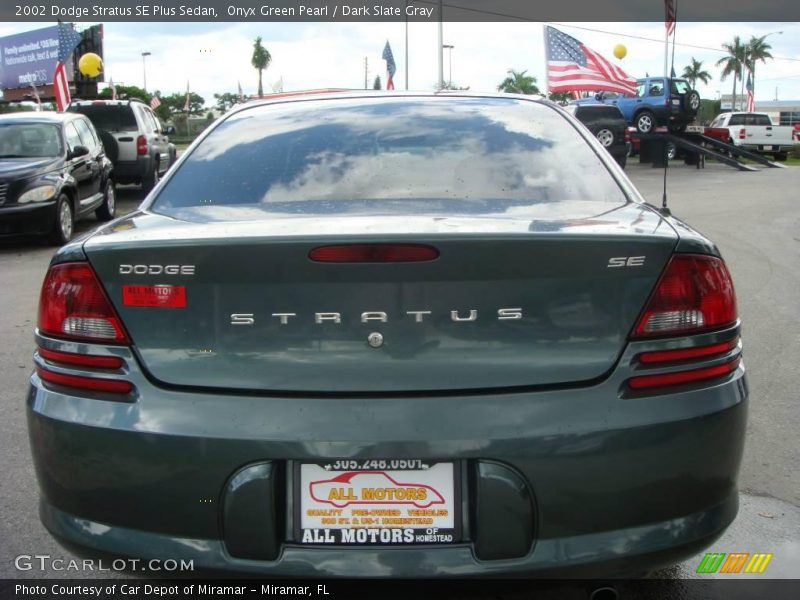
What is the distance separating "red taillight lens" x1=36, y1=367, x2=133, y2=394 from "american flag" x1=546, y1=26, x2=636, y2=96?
2276 centimetres

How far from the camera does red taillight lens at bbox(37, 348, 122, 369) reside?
7.48 feet

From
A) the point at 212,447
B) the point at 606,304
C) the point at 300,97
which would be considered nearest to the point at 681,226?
the point at 606,304

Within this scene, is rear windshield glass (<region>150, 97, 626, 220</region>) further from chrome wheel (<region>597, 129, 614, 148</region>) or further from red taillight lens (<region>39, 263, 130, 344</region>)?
chrome wheel (<region>597, 129, 614, 148</region>)

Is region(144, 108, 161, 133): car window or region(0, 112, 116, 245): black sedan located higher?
region(144, 108, 161, 133): car window

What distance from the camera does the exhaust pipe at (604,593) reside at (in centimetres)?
237

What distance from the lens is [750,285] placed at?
8.05 meters

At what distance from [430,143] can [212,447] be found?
1458mm

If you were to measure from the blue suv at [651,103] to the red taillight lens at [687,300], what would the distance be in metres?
26.1

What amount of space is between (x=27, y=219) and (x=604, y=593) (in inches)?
388

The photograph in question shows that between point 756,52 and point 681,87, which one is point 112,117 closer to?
point 681,87

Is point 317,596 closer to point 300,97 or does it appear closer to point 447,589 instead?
point 447,589

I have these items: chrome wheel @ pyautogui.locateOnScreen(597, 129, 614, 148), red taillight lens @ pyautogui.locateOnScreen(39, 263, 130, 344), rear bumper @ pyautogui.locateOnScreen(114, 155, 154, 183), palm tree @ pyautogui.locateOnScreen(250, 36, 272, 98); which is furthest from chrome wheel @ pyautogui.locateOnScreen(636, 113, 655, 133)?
palm tree @ pyautogui.locateOnScreen(250, 36, 272, 98)
